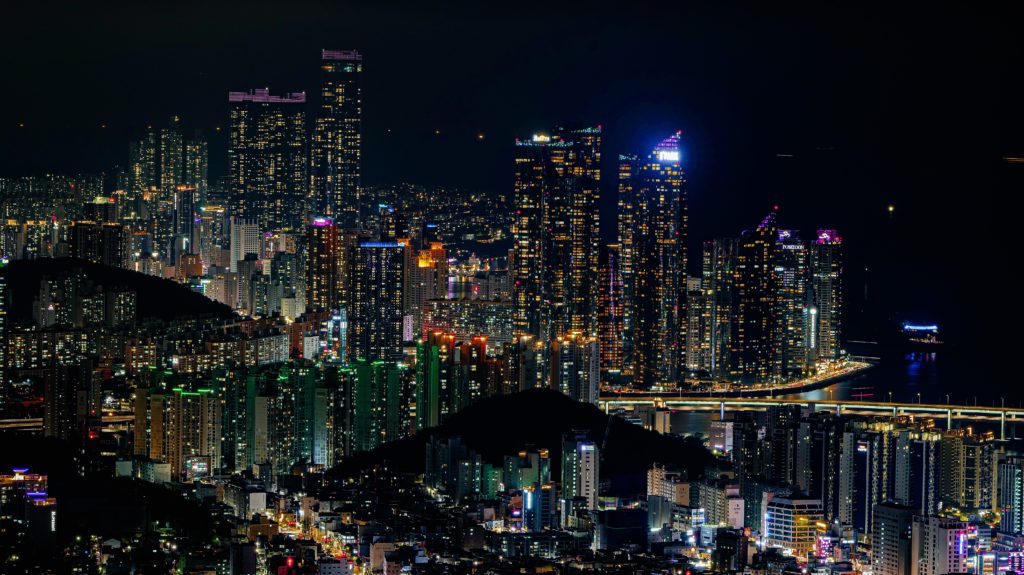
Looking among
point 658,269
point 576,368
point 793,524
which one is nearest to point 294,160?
point 658,269

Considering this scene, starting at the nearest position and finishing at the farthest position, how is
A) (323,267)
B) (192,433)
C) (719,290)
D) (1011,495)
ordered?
1. (1011,495)
2. (192,433)
3. (719,290)
4. (323,267)

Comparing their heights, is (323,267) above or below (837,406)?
above

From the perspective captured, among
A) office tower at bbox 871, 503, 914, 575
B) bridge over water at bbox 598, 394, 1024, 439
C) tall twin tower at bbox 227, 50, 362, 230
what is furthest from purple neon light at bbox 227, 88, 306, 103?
office tower at bbox 871, 503, 914, 575

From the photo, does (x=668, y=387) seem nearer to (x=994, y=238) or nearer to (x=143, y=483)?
(x=994, y=238)

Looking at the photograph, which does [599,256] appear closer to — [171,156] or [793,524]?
[171,156]

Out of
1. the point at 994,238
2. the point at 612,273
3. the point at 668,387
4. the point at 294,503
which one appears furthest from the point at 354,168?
the point at 294,503

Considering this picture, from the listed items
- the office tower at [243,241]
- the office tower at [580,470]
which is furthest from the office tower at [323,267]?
the office tower at [580,470]

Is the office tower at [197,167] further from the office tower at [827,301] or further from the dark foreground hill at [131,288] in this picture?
the office tower at [827,301]
